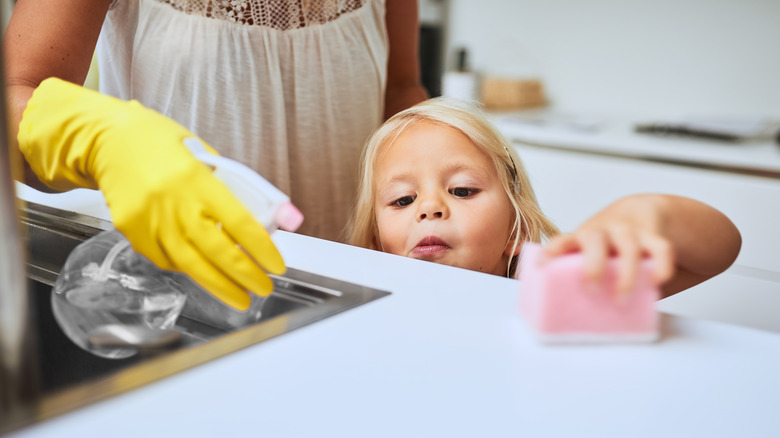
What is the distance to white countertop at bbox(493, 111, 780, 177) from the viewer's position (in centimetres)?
167

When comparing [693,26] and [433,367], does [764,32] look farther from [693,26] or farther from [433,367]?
[433,367]

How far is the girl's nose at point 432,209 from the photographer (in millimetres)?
965

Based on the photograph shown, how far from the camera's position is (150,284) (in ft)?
1.94

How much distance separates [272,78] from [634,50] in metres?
1.60

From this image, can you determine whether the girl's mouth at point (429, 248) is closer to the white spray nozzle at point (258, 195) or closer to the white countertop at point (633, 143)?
the white spray nozzle at point (258, 195)

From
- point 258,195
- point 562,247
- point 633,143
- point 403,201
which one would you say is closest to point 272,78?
point 403,201

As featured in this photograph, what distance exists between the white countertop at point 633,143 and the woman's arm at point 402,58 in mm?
656

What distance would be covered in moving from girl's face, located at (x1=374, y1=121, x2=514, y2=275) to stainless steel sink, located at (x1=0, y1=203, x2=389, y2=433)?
0.38 m

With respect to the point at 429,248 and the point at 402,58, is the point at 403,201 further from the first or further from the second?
the point at 402,58

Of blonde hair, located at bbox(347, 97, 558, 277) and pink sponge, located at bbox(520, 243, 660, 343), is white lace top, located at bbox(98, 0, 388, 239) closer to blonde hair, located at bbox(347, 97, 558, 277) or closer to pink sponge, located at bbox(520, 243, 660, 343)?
blonde hair, located at bbox(347, 97, 558, 277)

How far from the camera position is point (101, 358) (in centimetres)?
54

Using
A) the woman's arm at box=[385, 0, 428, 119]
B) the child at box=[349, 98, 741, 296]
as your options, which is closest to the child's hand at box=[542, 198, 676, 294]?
the child at box=[349, 98, 741, 296]

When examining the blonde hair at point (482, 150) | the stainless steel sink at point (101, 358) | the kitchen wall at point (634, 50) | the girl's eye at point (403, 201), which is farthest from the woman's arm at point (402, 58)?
the kitchen wall at point (634, 50)

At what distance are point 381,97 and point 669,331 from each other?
0.85 m
